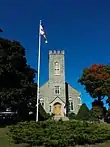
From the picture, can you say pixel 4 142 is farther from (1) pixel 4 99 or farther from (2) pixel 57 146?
(1) pixel 4 99

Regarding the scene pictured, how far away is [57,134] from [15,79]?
17042 millimetres

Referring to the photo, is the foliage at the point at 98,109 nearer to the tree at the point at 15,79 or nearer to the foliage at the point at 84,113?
the foliage at the point at 84,113

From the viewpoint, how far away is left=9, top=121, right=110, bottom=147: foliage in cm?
1675

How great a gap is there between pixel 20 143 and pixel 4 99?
1383 centimetres

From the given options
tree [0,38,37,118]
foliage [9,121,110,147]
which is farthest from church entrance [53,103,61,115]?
foliage [9,121,110,147]

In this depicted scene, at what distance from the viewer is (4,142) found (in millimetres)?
18516

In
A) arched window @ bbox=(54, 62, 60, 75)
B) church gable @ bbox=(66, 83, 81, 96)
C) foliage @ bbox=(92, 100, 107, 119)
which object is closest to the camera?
foliage @ bbox=(92, 100, 107, 119)

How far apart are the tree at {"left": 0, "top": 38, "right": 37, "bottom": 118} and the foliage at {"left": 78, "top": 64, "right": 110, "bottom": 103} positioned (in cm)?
1687

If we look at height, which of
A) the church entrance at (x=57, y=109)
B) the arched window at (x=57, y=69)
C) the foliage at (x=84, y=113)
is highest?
the arched window at (x=57, y=69)

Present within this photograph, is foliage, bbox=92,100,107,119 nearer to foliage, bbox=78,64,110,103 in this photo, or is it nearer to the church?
foliage, bbox=78,64,110,103

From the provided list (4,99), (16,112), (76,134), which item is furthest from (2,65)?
(76,134)

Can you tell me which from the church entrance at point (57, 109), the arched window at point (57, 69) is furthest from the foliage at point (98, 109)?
the arched window at point (57, 69)

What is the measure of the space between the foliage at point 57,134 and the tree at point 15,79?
12840mm

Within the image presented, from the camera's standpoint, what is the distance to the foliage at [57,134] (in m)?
16.8
